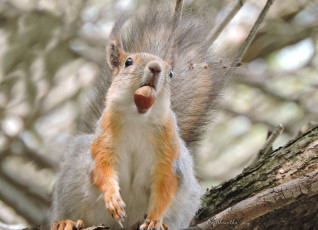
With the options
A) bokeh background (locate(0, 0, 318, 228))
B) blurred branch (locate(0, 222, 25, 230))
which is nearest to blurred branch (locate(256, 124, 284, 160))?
bokeh background (locate(0, 0, 318, 228))

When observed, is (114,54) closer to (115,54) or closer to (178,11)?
(115,54)

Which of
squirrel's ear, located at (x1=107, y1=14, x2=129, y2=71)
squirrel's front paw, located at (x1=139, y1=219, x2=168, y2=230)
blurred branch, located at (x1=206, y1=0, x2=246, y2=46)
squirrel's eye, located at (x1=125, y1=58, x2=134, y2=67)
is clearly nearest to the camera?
squirrel's front paw, located at (x1=139, y1=219, x2=168, y2=230)

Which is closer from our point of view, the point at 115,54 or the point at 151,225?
the point at 151,225

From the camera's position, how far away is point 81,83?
3504 mm

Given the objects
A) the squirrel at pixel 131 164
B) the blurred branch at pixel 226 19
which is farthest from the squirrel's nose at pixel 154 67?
the blurred branch at pixel 226 19

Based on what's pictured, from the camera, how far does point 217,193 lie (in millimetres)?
2510

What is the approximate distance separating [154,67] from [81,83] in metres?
1.57

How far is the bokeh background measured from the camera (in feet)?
9.72

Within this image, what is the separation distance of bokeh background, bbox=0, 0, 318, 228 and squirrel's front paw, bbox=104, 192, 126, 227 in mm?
851

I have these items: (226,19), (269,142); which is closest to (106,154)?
(269,142)

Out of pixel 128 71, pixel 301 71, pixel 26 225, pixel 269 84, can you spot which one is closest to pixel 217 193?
pixel 128 71

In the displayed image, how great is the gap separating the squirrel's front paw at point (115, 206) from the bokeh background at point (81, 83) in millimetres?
851

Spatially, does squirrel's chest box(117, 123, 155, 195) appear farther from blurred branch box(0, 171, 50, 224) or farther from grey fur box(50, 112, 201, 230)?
blurred branch box(0, 171, 50, 224)

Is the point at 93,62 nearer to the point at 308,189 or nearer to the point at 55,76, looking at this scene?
the point at 55,76
